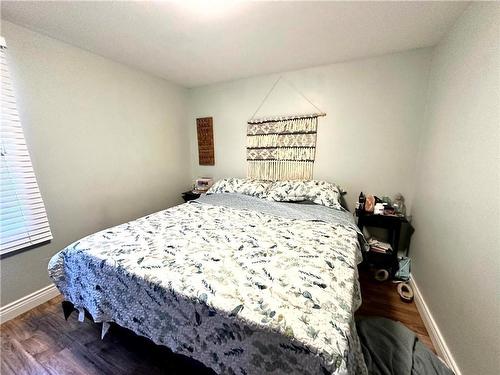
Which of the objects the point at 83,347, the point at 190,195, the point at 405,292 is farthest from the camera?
the point at 190,195

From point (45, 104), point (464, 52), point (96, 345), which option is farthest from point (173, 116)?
point (464, 52)

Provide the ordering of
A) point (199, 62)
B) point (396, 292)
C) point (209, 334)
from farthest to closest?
point (199, 62)
point (396, 292)
point (209, 334)

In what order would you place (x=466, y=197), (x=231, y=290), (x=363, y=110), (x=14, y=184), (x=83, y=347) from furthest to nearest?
(x=363, y=110)
(x=14, y=184)
(x=83, y=347)
(x=466, y=197)
(x=231, y=290)

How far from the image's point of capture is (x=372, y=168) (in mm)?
2299

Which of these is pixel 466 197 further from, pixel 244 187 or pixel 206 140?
pixel 206 140

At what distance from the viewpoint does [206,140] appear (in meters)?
3.17

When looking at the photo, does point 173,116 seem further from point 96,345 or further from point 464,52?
point 464,52

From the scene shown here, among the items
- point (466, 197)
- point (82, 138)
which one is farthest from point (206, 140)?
point (466, 197)

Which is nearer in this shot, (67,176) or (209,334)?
(209,334)

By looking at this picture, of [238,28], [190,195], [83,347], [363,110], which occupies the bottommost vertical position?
[83,347]

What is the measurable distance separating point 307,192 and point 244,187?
0.80m

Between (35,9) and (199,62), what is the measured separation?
1.27 metres

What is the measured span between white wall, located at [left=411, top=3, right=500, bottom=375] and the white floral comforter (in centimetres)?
58

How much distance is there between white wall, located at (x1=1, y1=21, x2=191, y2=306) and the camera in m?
1.67
